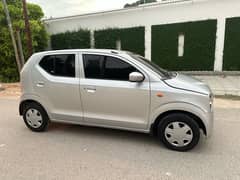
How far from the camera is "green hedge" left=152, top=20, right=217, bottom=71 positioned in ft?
36.0

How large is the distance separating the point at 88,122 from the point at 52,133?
939 mm

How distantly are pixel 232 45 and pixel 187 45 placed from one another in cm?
239

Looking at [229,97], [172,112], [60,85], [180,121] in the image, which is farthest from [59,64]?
[229,97]

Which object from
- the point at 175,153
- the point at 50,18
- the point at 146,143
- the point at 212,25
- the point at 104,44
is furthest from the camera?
the point at 50,18

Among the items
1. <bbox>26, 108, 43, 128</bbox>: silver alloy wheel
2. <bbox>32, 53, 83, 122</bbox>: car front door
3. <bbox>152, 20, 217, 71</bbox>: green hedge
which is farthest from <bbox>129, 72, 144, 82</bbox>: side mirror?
<bbox>152, 20, 217, 71</bbox>: green hedge

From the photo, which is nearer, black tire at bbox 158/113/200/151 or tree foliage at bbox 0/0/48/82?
black tire at bbox 158/113/200/151

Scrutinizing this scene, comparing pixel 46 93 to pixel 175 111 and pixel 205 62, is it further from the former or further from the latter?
pixel 205 62

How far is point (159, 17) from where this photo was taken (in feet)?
39.1

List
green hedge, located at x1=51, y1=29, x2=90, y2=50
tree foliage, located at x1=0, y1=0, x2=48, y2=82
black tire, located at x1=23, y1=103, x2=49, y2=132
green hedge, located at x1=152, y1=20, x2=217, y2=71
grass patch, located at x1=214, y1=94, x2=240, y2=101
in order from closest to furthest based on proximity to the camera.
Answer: black tire, located at x1=23, y1=103, x2=49, y2=132
grass patch, located at x1=214, y1=94, x2=240, y2=101
green hedge, located at x1=152, y1=20, x2=217, y2=71
tree foliage, located at x1=0, y1=0, x2=48, y2=82
green hedge, located at x1=51, y1=29, x2=90, y2=50

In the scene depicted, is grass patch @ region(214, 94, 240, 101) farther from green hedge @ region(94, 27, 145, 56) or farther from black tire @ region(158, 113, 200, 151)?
green hedge @ region(94, 27, 145, 56)

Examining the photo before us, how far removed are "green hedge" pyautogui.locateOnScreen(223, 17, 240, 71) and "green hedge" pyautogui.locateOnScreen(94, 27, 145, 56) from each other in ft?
15.9

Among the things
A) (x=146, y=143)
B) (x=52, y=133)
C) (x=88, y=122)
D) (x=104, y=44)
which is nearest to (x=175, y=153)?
(x=146, y=143)

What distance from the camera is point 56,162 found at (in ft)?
9.59

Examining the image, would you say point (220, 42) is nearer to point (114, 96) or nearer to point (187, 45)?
point (187, 45)
